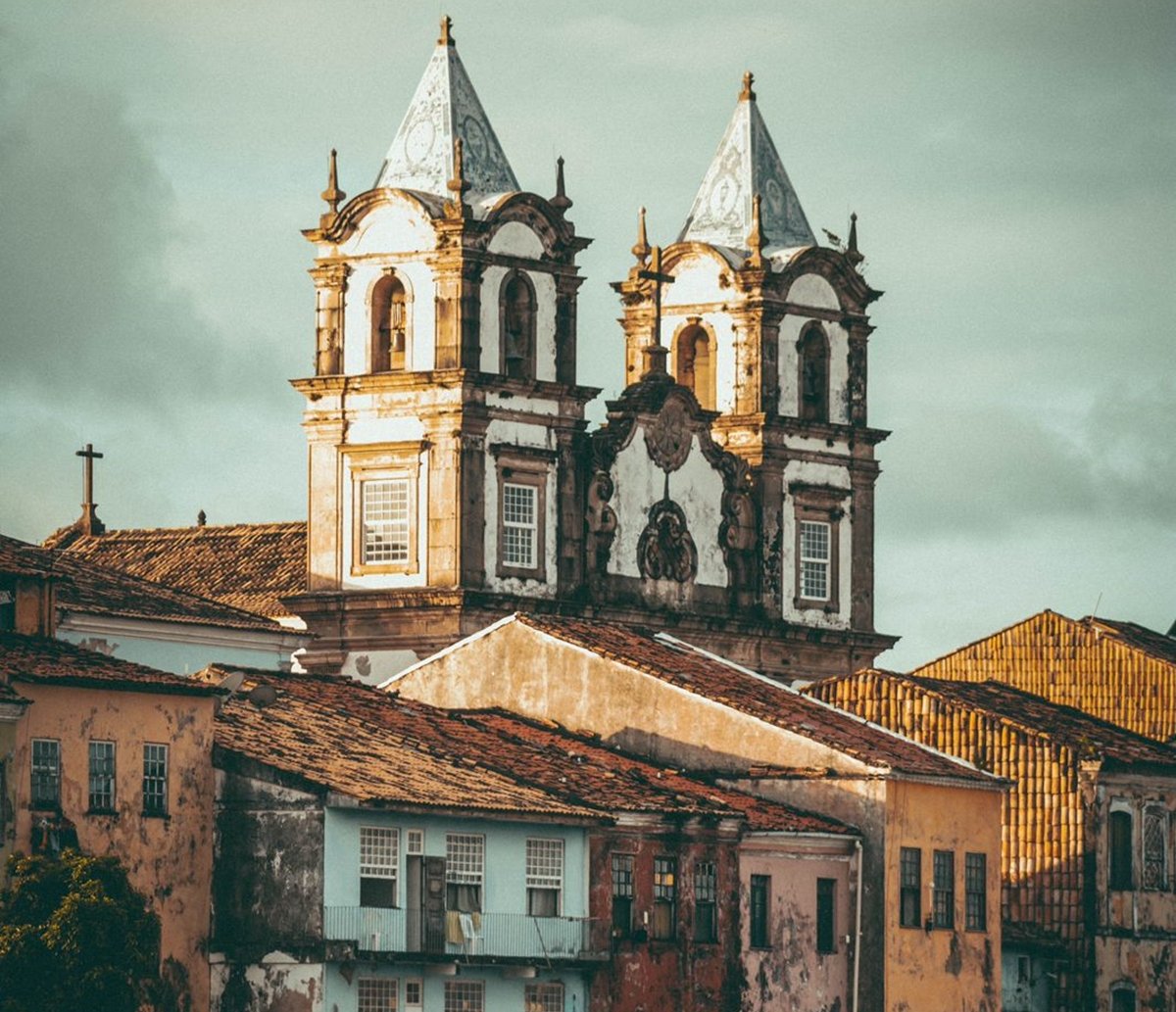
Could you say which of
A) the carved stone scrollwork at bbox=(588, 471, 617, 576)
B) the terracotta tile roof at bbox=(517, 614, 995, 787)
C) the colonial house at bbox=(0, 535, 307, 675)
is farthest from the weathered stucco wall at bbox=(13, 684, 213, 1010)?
the carved stone scrollwork at bbox=(588, 471, 617, 576)

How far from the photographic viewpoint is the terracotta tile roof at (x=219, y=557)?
3883 inches

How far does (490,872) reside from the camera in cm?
6650

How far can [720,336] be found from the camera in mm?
101438

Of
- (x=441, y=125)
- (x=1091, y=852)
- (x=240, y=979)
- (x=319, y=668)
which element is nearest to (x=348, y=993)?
(x=240, y=979)

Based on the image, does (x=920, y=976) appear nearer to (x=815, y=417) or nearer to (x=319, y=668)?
(x=319, y=668)

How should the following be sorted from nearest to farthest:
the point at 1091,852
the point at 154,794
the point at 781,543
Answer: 1. the point at 154,794
2. the point at 1091,852
3. the point at 781,543

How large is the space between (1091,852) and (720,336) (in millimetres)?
23076

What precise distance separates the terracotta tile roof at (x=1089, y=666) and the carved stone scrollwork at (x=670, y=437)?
807 centimetres

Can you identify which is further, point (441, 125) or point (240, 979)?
point (441, 125)

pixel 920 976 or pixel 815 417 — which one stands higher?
pixel 815 417

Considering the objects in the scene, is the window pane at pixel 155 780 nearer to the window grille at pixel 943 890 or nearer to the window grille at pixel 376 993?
the window grille at pixel 376 993

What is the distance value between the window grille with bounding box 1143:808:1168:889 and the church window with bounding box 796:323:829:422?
68.5 ft

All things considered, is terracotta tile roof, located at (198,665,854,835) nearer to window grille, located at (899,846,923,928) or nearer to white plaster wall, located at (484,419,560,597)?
window grille, located at (899,846,923,928)

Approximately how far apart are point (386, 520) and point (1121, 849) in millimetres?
18896
